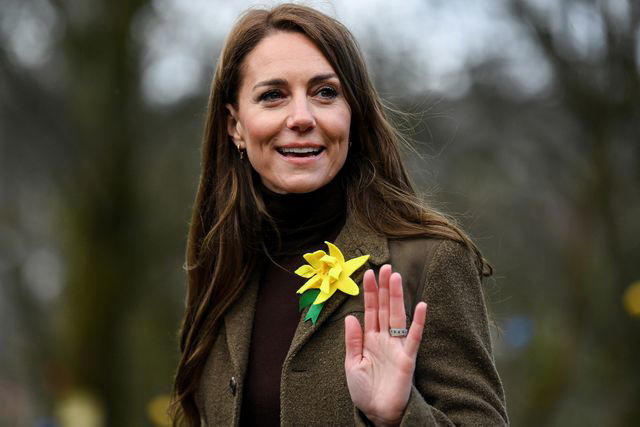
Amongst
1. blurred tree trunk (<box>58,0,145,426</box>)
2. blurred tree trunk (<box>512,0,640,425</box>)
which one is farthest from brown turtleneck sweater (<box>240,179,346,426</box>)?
blurred tree trunk (<box>512,0,640,425</box>)

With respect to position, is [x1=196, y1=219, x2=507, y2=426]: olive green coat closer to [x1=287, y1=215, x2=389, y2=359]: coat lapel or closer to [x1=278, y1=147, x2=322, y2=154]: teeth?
[x1=287, y1=215, x2=389, y2=359]: coat lapel

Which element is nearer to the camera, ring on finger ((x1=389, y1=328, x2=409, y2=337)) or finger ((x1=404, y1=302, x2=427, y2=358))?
finger ((x1=404, y1=302, x2=427, y2=358))

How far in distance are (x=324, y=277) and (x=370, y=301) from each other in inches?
16.0

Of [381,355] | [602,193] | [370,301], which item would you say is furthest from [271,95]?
[602,193]

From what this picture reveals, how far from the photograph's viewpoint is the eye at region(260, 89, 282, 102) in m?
3.58

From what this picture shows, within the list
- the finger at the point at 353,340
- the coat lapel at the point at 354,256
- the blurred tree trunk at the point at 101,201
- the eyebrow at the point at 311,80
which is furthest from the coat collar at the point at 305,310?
the blurred tree trunk at the point at 101,201

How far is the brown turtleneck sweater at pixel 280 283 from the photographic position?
3.46 metres

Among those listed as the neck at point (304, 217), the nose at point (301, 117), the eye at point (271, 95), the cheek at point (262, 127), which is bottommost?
the neck at point (304, 217)

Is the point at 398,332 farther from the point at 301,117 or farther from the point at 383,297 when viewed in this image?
the point at 301,117

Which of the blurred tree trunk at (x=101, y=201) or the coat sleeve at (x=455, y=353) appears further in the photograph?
the blurred tree trunk at (x=101, y=201)

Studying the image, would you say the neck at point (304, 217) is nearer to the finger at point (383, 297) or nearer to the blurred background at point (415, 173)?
the finger at point (383, 297)

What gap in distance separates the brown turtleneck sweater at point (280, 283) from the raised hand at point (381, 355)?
0.44 m

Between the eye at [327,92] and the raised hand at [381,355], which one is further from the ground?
the eye at [327,92]

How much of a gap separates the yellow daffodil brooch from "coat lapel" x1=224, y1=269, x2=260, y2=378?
22 centimetres
